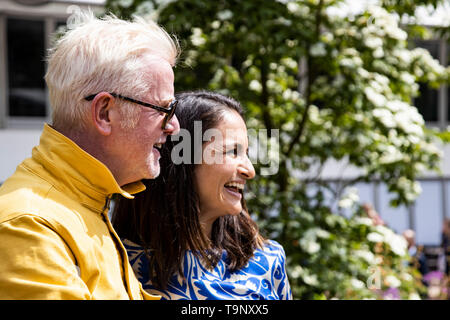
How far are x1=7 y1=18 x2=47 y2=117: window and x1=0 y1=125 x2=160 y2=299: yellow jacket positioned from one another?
31.1ft

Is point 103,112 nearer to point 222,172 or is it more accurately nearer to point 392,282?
point 222,172

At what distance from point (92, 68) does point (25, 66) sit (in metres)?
9.68

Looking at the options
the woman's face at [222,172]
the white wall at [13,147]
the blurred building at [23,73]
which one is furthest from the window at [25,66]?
the woman's face at [222,172]

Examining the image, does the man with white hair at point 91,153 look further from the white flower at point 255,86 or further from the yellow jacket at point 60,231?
the white flower at point 255,86

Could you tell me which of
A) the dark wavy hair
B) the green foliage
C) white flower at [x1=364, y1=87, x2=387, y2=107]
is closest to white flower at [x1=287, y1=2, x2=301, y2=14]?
the green foliage

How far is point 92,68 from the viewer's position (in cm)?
133

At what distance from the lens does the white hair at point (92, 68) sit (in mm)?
1331

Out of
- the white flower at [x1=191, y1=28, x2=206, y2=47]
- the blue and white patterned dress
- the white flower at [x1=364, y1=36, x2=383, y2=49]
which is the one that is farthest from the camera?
the white flower at [x1=364, y1=36, x2=383, y2=49]

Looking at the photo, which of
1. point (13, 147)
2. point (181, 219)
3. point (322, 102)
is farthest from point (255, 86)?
point (13, 147)

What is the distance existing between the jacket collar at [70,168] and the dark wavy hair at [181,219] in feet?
1.74

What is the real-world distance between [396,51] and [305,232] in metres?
1.47

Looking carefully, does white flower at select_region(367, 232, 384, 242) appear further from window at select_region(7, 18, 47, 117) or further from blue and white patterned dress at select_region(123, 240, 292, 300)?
window at select_region(7, 18, 47, 117)

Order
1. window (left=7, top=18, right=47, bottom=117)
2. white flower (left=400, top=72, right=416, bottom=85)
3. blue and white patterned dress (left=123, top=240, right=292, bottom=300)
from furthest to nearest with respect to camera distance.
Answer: window (left=7, top=18, right=47, bottom=117) → white flower (left=400, top=72, right=416, bottom=85) → blue and white patterned dress (left=123, top=240, right=292, bottom=300)

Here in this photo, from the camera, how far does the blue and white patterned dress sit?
1.77 metres
